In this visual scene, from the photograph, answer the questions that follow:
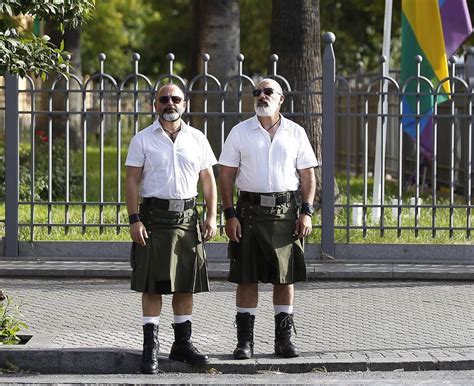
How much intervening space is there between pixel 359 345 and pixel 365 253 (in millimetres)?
4058

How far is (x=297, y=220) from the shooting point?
348 inches

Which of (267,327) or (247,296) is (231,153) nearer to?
(247,296)

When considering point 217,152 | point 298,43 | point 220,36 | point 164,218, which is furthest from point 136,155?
point 220,36

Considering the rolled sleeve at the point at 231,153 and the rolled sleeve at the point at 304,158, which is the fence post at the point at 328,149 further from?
the rolled sleeve at the point at 231,153

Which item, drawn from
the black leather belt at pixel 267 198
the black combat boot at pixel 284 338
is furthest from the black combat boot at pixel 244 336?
the black leather belt at pixel 267 198

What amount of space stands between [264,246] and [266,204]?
0.29 metres

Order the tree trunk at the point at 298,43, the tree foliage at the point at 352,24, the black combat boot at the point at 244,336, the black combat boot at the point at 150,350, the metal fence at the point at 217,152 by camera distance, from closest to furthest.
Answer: the black combat boot at the point at 150,350
the black combat boot at the point at 244,336
the metal fence at the point at 217,152
the tree trunk at the point at 298,43
the tree foliage at the point at 352,24

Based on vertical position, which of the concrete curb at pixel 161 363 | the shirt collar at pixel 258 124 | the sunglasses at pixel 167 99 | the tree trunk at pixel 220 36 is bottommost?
the concrete curb at pixel 161 363

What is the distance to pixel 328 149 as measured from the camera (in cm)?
1301

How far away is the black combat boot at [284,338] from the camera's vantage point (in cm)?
863

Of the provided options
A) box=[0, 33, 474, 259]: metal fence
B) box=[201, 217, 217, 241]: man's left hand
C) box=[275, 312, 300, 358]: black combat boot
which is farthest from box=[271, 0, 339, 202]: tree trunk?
box=[201, 217, 217, 241]: man's left hand

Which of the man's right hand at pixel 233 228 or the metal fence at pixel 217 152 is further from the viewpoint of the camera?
the metal fence at pixel 217 152

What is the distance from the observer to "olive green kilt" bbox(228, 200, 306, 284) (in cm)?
876

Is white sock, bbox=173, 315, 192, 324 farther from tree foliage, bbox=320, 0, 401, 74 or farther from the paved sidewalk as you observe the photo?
tree foliage, bbox=320, 0, 401, 74
